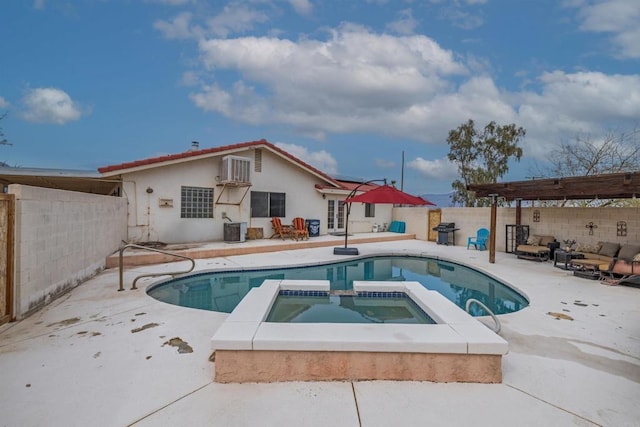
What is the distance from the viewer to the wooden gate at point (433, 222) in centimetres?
1525

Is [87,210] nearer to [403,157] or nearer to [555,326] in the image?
[555,326]

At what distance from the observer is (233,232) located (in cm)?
1150

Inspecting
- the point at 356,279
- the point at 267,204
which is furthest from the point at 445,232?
the point at 267,204

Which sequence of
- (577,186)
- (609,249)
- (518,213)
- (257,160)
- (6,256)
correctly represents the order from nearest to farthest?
1. (6,256)
2. (577,186)
3. (609,249)
4. (518,213)
5. (257,160)

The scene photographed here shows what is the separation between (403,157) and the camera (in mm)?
32531

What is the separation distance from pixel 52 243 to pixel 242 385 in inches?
176

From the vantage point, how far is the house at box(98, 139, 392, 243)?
10.2m

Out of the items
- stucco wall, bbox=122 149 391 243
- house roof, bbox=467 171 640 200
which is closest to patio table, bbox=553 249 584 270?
house roof, bbox=467 171 640 200

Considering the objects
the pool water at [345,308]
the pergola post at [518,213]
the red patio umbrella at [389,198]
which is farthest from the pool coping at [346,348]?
the pergola post at [518,213]

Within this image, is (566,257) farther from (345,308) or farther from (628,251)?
(345,308)

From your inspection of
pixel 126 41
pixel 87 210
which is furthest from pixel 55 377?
pixel 126 41

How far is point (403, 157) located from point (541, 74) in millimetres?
18742

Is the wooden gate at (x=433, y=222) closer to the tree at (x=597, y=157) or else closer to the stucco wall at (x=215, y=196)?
the stucco wall at (x=215, y=196)

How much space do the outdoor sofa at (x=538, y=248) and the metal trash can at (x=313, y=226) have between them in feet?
26.9
